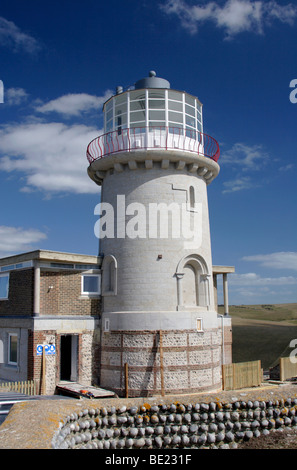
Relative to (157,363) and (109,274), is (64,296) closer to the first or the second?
(109,274)

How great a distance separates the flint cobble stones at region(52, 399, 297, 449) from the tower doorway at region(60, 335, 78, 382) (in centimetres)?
685

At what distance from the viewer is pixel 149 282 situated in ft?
64.0

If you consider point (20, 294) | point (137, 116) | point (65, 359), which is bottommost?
point (65, 359)

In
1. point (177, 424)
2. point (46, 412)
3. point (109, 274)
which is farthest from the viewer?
point (109, 274)

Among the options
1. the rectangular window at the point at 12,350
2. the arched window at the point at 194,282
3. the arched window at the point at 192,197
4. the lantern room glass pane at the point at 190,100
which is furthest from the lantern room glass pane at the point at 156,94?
the rectangular window at the point at 12,350

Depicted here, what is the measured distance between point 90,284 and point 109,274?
101 centimetres

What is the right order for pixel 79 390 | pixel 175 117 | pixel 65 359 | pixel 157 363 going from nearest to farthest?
pixel 79 390 → pixel 157 363 → pixel 175 117 → pixel 65 359

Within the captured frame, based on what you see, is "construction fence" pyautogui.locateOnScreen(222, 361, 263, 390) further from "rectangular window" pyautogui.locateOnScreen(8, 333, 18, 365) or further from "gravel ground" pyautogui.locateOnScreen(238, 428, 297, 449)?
"rectangular window" pyautogui.locateOnScreen(8, 333, 18, 365)

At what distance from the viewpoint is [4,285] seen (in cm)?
2134

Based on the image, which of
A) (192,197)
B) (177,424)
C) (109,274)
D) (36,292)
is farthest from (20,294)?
(177,424)

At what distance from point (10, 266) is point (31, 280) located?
2112mm

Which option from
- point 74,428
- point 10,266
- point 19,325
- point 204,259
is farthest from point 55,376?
point 204,259

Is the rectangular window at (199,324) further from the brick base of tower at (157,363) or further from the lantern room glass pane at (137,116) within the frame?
the lantern room glass pane at (137,116)

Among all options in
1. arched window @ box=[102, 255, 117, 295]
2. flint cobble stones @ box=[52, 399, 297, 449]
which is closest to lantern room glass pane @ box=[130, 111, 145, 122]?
arched window @ box=[102, 255, 117, 295]
